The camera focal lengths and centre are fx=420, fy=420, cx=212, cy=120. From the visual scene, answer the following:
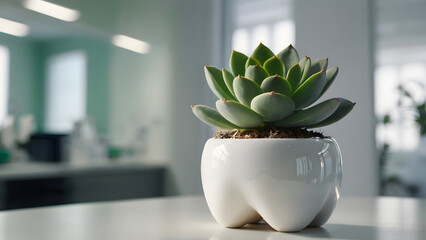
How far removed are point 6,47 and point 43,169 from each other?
0.89 metres

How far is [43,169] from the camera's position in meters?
2.43

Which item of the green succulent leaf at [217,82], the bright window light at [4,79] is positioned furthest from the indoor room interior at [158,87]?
the green succulent leaf at [217,82]

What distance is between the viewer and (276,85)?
578 mm

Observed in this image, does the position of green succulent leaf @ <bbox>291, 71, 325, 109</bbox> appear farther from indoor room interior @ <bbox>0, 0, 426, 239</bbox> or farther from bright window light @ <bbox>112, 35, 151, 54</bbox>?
bright window light @ <bbox>112, 35, 151, 54</bbox>

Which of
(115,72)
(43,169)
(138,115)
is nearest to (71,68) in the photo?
(115,72)

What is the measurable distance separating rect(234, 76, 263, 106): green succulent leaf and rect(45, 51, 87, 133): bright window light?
2646 mm

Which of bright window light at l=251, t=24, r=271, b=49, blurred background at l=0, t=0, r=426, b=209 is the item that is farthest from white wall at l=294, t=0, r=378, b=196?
bright window light at l=251, t=24, r=271, b=49

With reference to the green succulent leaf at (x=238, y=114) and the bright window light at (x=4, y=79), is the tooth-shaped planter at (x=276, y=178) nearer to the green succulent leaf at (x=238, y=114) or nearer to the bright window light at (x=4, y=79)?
the green succulent leaf at (x=238, y=114)

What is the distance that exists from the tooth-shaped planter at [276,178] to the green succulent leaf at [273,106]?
0.04 meters

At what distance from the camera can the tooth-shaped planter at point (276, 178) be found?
1.89 feet

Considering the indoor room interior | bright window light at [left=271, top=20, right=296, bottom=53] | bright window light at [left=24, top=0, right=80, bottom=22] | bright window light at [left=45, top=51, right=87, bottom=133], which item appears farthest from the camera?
bright window light at [left=271, top=20, right=296, bottom=53]

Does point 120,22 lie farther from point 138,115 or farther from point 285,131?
point 285,131

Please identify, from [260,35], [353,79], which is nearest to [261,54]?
[353,79]

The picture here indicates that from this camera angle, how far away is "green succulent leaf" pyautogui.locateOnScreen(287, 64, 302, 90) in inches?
23.6
